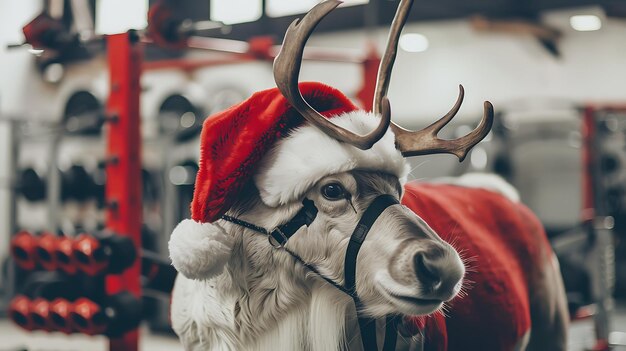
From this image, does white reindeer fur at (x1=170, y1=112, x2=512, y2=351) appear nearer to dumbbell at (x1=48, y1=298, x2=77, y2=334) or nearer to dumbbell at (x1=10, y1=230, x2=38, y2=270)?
dumbbell at (x1=48, y1=298, x2=77, y2=334)

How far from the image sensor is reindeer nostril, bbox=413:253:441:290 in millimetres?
1136

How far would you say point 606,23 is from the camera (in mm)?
5996

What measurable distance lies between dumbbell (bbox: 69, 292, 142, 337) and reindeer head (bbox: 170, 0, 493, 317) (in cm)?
104

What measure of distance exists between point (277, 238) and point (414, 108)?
5.32 metres

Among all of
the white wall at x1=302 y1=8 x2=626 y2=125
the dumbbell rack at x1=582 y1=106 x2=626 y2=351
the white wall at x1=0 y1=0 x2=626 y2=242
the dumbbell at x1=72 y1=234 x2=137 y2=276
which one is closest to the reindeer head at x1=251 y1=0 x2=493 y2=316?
the dumbbell at x1=72 y1=234 x2=137 y2=276

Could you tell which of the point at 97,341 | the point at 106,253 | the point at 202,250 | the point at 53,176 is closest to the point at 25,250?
the point at 106,253

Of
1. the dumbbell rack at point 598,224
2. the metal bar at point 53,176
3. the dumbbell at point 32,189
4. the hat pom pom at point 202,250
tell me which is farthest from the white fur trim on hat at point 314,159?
the dumbbell at point 32,189

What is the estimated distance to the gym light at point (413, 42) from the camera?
21.7 feet

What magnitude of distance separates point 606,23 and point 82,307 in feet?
16.8

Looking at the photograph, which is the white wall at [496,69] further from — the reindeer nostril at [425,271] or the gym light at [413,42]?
the reindeer nostril at [425,271]

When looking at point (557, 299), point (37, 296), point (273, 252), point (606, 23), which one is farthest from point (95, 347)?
point (606, 23)

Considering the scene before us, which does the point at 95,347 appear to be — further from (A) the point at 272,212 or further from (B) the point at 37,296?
(A) the point at 272,212

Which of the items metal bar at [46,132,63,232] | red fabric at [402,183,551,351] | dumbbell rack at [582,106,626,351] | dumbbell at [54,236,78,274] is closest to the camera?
red fabric at [402,183,551,351]

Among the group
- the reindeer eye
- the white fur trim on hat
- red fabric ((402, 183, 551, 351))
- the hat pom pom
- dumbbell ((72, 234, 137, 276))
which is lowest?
dumbbell ((72, 234, 137, 276))
